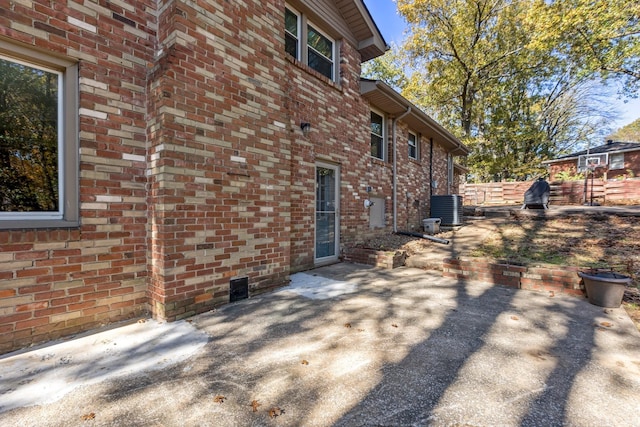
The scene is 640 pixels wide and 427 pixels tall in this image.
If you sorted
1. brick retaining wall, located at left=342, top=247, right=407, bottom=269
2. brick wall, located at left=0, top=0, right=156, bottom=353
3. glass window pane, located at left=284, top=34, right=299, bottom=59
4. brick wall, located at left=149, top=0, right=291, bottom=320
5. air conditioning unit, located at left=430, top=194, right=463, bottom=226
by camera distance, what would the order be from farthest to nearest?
air conditioning unit, located at left=430, top=194, right=463, bottom=226
brick retaining wall, located at left=342, top=247, right=407, bottom=269
glass window pane, located at left=284, top=34, right=299, bottom=59
brick wall, located at left=149, top=0, right=291, bottom=320
brick wall, located at left=0, top=0, right=156, bottom=353

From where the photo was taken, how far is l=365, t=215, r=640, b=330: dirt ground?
188 inches

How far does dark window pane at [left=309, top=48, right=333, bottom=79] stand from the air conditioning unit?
6.59 meters

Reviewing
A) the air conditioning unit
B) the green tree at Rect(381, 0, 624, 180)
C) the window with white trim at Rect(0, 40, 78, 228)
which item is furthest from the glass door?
the green tree at Rect(381, 0, 624, 180)

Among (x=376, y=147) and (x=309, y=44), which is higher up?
(x=309, y=44)

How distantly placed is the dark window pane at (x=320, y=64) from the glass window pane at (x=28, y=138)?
14.5 feet

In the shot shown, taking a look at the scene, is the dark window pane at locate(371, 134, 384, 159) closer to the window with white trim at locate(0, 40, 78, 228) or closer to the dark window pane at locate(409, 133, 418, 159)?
the dark window pane at locate(409, 133, 418, 159)

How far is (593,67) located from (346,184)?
15.2m

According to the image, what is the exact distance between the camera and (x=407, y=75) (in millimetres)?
19984

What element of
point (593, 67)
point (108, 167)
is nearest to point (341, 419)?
point (108, 167)

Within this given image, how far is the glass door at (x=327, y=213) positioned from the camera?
5.74 m

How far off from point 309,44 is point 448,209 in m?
7.55

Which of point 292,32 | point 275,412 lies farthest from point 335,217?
point 275,412

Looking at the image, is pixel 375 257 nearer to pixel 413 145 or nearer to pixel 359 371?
pixel 359 371

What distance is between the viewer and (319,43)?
236 inches
